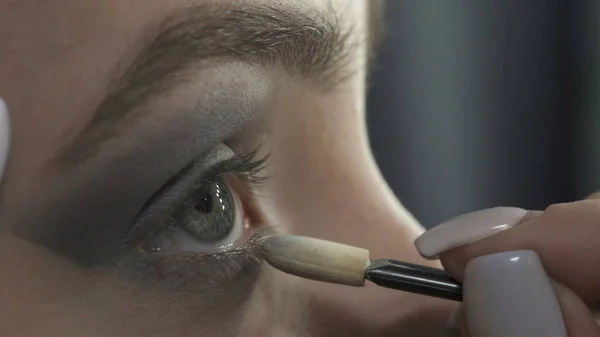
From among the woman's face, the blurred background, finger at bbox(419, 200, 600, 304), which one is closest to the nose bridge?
the woman's face

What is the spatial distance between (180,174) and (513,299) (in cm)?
20

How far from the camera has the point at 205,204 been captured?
0.50m

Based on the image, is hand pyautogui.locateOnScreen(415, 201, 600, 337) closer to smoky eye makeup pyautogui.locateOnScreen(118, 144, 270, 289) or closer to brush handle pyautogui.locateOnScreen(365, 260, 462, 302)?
brush handle pyautogui.locateOnScreen(365, 260, 462, 302)

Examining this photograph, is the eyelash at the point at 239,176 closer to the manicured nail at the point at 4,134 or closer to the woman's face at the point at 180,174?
the woman's face at the point at 180,174

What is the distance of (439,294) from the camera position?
440 millimetres

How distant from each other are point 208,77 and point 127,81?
0.16 ft

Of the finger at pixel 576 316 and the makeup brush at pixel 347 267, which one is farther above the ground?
the makeup brush at pixel 347 267

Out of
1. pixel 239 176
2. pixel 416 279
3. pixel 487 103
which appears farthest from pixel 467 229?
pixel 487 103

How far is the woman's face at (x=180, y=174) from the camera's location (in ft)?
1.25

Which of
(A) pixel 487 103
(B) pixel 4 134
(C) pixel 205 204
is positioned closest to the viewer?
(B) pixel 4 134

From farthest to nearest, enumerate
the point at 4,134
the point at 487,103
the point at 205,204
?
the point at 487,103, the point at 205,204, the point at 4,134

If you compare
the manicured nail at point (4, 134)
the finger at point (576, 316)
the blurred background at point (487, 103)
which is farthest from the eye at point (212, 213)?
the blurred background at point (487, 103)

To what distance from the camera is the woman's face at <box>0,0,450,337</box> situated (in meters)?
0.38

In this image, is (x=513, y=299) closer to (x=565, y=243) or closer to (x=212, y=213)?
(x=565, y=243)
